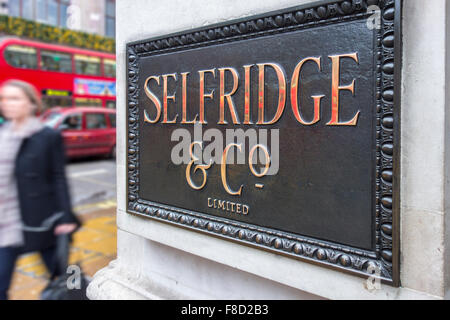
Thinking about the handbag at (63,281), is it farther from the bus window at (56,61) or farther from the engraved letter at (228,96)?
the bus window at (56,61)

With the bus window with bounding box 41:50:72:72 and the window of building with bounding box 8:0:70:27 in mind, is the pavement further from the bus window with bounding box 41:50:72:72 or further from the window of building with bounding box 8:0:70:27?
the window of building with bounding box 8:0:70:27

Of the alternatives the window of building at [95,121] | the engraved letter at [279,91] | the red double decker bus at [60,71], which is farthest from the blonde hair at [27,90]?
the red double decker bus at [60,71]

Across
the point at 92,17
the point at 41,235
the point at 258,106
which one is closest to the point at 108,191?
the point at 41,235

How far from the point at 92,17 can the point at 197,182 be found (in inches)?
993

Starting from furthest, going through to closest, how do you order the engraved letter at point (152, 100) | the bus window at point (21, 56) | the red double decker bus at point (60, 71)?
the red double decker bus at point (60, 71) < the bus window at point (21, 56) < the engraved letter at point (152, 100)

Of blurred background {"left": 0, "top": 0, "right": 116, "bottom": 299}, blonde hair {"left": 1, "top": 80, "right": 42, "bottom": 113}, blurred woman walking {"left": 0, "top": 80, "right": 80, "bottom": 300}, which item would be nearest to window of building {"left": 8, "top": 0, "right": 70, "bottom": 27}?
blurred background {"left": 0, "top": 0, "right": 116, "bottom": 299}

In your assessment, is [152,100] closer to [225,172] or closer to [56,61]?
[225,172]

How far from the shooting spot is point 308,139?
1938mm

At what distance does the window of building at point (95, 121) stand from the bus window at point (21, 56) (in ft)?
8.47

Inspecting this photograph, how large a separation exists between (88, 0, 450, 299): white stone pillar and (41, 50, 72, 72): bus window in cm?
1211

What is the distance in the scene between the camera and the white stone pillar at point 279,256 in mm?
1601

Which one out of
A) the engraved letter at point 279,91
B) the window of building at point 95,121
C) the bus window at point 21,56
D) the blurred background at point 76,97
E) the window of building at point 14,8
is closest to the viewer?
the engraved letter at point 279,91

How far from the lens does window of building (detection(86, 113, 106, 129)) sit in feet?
42.8

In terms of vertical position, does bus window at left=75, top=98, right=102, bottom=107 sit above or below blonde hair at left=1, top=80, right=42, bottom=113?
above
